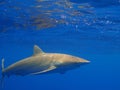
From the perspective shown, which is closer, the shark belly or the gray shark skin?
the gray shark skin

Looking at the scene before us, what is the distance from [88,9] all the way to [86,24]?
5543 mm

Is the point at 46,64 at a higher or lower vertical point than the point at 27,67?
higher

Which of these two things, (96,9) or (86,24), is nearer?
(96,9)

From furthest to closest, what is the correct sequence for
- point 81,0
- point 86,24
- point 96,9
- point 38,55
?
point 86,24
point 96,9
point 81,0
point 38,55

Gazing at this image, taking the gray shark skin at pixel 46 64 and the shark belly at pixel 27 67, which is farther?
the shark belly at pixel 27 67

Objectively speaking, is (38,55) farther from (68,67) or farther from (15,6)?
(15,6)

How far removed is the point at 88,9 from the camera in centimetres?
2019

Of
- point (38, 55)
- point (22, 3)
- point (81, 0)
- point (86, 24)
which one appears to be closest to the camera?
point (38, 55)

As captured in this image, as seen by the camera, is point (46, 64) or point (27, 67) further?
point (27, 67)

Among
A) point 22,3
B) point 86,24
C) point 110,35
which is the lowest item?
point 110,35

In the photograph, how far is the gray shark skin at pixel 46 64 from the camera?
10.9 m

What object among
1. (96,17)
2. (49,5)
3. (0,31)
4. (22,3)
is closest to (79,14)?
(96,17)

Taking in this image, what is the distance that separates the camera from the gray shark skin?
1092 centimetres

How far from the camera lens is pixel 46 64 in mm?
11102
